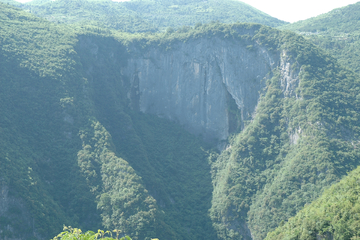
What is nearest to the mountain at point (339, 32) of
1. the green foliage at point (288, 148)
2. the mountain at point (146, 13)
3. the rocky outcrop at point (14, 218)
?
the green foliage at point (288, 148)

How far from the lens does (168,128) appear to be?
86125mm

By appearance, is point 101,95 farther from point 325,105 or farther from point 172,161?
point 325,105

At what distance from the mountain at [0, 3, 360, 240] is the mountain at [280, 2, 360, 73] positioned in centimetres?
1171

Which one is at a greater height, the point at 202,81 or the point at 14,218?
the point at 202,81

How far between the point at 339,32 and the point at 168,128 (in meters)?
49.1

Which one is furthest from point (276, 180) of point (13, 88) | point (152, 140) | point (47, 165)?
point (13, 88)

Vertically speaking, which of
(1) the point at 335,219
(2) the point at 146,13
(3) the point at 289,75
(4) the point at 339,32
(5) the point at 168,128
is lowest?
(1) the point at 335,219

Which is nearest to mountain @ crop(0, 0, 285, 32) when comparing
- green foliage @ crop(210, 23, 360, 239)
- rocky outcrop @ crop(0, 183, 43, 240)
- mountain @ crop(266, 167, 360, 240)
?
green foliage @ crop(210, 23, 360, 239)

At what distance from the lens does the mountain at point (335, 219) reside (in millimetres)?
29505

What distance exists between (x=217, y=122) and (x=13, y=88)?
39.0 meters

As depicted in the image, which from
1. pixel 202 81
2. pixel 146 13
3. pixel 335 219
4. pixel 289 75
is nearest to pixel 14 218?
pixel 335 219

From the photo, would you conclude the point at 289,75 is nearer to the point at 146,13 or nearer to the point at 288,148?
the point at 288,148

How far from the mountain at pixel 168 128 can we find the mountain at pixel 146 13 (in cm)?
2549

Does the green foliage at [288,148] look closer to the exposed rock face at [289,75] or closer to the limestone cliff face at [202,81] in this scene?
the exposed rock face at [289,75]
